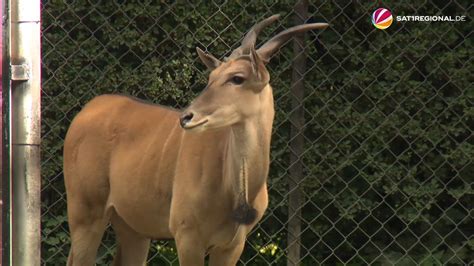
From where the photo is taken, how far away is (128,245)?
5359 mm

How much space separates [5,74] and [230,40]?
3492mm

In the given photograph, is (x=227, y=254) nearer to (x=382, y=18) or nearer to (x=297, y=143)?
(x=297, y=143)

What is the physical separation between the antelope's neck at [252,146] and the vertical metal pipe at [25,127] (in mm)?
2158

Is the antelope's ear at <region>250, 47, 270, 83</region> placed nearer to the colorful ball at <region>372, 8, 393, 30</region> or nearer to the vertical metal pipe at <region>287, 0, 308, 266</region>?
the vertical metal pipe at <region>287, 0, 308, 266</region>

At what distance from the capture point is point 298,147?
5559mm

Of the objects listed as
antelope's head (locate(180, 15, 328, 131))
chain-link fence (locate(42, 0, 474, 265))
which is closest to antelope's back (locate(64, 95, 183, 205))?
chain-link fence (locate(42, 0, 474, 265))

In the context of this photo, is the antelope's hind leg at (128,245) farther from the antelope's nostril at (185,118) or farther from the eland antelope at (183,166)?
the antelope's nostril at (185,118)

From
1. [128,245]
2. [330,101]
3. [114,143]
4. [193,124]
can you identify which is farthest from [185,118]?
[330,101]

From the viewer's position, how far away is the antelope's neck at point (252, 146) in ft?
14.5

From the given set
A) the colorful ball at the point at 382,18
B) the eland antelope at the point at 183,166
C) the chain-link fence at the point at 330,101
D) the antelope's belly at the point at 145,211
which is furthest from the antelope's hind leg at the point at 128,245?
the colorful ball at the point at 382,18

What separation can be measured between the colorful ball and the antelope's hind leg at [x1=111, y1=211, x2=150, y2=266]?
1724 millimetres

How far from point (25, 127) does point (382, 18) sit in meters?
3.61

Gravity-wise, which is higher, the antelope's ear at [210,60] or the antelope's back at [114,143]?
the antelope's ear at [210,60]

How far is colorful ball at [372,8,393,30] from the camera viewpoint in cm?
553
